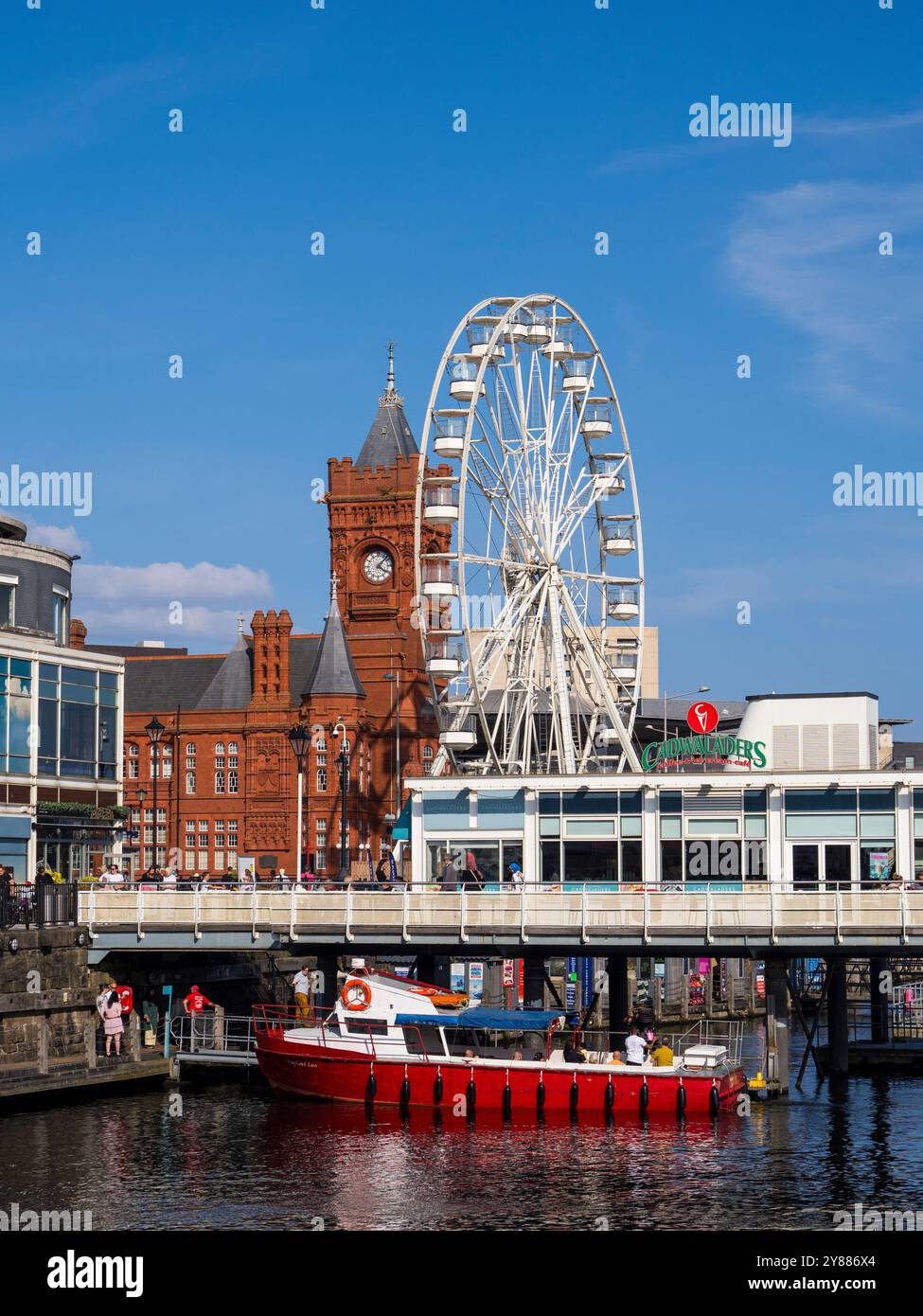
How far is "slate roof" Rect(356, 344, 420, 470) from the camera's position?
16400 centimetres

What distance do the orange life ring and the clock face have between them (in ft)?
359

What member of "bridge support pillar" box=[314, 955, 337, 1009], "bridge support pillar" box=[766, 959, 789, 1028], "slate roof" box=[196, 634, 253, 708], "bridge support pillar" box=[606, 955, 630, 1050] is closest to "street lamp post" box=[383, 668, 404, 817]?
"slate roof" box=[196, 634, 253, 708]

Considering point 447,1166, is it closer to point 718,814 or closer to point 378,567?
point 718,814

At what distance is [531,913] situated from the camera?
5247 centimetres

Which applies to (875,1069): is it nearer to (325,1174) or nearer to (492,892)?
(492,892)

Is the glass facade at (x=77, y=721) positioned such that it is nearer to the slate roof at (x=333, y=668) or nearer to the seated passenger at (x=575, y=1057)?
the seated passenger at (x=575, y=1057)

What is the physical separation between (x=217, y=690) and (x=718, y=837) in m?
109

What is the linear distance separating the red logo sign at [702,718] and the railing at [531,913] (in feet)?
23.7

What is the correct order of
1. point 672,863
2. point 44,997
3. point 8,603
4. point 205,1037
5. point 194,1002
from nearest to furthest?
point 44,997 < point 672,863 < point 205,1037 < point 194,1002 < point 8,603

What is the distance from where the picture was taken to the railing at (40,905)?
176 ft

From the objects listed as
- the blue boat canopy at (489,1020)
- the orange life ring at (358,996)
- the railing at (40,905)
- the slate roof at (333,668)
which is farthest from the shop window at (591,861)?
the slate roof at (333,668)

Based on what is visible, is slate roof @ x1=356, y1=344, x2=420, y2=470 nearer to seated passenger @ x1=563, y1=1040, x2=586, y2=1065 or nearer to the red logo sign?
the red logo sign

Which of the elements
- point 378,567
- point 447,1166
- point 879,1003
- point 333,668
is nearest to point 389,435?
point 378,567

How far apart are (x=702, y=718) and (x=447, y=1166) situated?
22.6 metres
